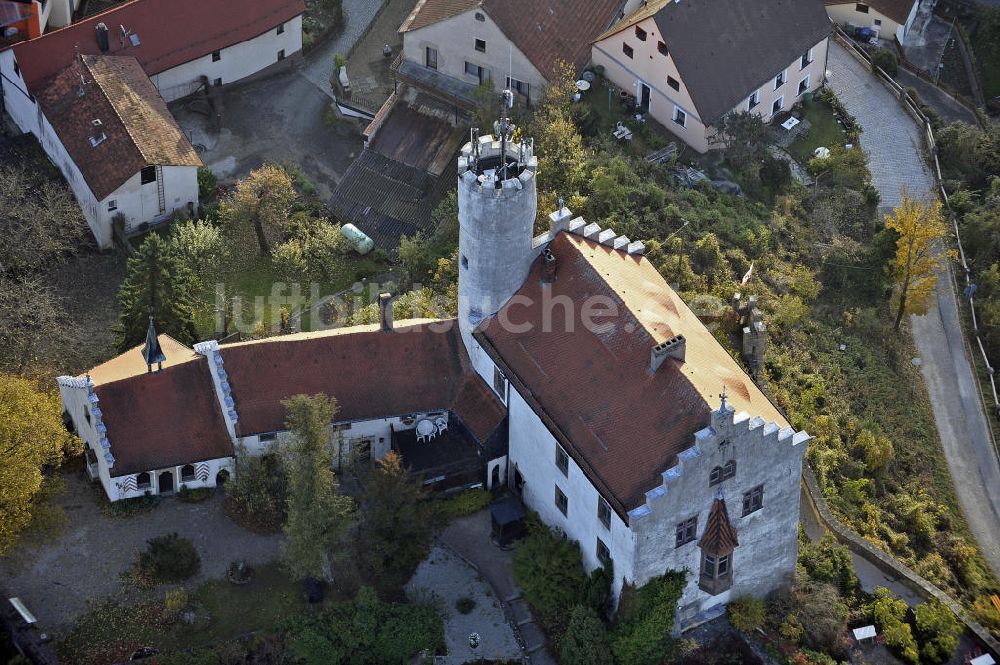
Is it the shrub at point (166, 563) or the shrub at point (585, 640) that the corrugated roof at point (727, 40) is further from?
the shrub at point (166, 563)

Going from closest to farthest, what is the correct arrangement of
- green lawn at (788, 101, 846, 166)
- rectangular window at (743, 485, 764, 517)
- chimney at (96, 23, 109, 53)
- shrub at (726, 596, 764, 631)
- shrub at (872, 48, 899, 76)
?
rectangular window at (743, 485, 764, 517), shrub at (726, 596, 764, 631), chimney at (96, 23, 109, 53), green lawn at (788, 101, 846, 166), shrub at (872, 48, 899, 76)

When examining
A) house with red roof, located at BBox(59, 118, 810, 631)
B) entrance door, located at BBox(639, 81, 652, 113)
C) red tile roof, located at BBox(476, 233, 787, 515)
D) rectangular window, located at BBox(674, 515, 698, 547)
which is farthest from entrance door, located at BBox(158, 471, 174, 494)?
entrance door, located at BBox(639, 81, 652, 113)

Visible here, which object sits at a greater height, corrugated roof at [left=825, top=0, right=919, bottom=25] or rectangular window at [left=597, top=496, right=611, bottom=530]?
corrugated roof at [left=825, top=0, right=919, bottom=25]

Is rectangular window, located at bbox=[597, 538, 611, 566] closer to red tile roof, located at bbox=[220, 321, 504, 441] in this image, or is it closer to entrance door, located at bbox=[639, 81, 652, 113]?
red tile roof, located at bbox=[220, 321, 504, 441]

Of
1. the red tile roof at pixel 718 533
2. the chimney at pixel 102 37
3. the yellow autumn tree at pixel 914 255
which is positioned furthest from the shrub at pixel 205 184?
the red tile roof at pixel 718 533

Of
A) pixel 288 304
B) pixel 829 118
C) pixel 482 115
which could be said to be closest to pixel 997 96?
pixel 829 118

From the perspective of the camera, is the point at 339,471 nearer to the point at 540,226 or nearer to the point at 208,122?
the point at 540,226

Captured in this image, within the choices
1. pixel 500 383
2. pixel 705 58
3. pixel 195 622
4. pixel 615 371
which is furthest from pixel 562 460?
pixel 705 58
